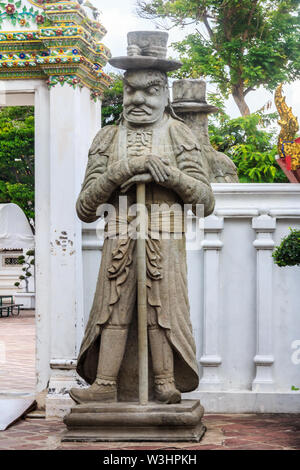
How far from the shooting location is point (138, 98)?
5535 millimetres

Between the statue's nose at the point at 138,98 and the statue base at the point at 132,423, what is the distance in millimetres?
1943

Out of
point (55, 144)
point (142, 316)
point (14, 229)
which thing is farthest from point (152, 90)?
point (14, 229)

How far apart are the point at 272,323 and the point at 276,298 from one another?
0.20m

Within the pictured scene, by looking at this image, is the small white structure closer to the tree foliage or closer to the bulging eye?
the tree foliage

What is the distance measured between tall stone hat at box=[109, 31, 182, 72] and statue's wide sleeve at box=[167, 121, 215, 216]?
41 cm

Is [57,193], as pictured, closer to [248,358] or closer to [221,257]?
[221,257]

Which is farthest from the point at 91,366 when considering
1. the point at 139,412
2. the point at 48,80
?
the point at 48,80

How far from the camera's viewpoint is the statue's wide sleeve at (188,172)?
17.7 feet

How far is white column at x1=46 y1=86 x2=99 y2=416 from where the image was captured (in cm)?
659

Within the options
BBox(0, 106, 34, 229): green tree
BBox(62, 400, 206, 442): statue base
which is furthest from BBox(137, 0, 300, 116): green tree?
BBox(62, 400, 206, 442): statue base

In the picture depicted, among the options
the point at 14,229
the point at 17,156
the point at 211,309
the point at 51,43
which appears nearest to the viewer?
the point at 51,43

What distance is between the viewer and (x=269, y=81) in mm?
17578

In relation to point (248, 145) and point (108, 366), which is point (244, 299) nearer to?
point (108, 366)

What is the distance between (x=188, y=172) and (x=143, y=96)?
0.58 m
